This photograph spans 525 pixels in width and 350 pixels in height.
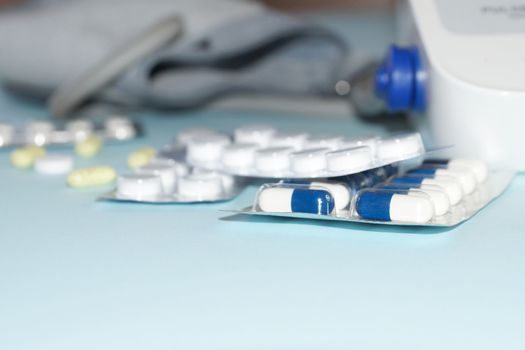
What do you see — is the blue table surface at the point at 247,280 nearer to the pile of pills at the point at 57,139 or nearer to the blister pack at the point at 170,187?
the blister pack at the point at 170,187

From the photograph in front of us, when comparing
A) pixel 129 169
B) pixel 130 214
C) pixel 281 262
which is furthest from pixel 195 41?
pixel 281 262

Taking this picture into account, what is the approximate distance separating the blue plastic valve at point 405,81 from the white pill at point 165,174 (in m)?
0.21

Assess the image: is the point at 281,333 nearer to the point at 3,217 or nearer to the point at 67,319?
the point at 67,319

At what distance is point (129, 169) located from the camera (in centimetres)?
70

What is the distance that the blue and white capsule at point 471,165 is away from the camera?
1.85 feet

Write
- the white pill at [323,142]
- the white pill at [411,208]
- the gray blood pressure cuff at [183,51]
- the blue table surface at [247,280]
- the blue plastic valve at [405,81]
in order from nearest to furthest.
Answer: the blue table surface at [247,280], the white pill at [411,208], the white pill at [323,142], the blue plastic valve at [405,81], the gray blood pressure cuff at [183,51]

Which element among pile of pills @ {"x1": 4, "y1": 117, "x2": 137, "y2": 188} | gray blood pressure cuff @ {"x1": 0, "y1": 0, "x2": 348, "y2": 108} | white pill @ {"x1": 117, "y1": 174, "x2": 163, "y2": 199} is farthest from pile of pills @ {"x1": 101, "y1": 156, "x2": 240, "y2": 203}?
gray blood pressure cuff @ {"x1": 0, "y1": 0, "x2": 348, "y2": 108}

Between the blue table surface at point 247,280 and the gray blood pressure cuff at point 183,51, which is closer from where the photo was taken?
the blue table surface at point 247,280

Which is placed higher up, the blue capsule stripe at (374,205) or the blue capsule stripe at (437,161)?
the blue capsule stripe at (437,161)

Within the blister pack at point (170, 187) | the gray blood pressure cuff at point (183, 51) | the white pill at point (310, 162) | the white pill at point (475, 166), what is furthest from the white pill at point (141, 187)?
the gray blood pressure cuff at point (183, 51)

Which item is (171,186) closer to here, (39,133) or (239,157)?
(239,157)

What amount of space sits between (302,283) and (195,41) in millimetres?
587

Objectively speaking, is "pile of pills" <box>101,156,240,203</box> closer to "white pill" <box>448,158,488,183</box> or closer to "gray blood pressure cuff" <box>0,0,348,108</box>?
"white pill" <box>448,158,488,183</box>

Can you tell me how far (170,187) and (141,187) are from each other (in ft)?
0.08
